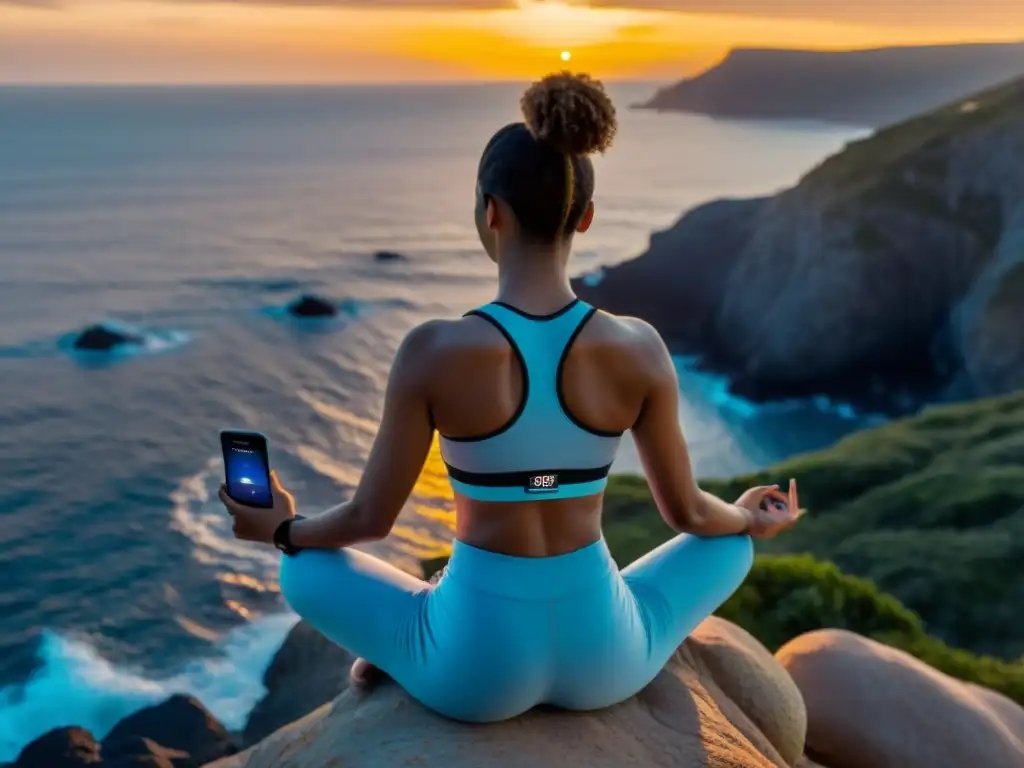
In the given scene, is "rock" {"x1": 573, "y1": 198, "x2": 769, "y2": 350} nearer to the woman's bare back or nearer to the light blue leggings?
the light blue leggings

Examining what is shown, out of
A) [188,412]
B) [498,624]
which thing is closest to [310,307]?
[188,412]

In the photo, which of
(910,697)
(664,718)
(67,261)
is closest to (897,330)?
(910,697)

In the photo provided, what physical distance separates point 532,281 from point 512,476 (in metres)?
0.70

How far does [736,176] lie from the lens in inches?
4552

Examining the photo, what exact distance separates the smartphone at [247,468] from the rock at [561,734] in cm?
101

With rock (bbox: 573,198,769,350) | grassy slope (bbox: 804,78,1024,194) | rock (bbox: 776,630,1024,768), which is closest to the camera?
rock (bbox: 776,630,1024,768)

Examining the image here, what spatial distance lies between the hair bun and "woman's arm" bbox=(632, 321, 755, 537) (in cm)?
72

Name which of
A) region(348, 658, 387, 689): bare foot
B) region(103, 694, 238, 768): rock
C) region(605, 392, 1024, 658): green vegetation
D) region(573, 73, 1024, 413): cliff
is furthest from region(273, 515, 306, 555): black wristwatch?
region(573, 73, 1024, 413): cliff

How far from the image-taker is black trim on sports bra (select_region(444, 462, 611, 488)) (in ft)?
11.3

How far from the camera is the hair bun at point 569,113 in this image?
3.21m

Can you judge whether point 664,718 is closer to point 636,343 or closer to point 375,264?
point 636,343

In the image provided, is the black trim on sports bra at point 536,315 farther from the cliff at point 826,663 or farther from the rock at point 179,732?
the rock at point 179,732

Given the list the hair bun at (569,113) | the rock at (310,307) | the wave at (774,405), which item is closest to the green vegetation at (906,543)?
the hair bun at (569,113)

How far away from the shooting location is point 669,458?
3.84 metres
